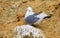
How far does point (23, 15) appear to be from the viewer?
304 cm

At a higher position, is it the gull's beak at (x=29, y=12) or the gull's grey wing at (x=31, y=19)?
the gull's beak at (x=29, y=12)

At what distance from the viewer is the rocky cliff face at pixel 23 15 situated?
2668mm

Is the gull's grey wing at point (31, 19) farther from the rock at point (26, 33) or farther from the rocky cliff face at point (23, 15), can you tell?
the rock at point (26, 33)

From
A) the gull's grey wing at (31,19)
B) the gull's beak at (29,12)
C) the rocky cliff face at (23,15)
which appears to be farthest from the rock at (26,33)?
the gull's beak at (29,12)

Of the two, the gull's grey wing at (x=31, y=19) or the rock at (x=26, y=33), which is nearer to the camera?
the rock at (x=26, y=33)

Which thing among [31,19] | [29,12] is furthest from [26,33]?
[29,12]

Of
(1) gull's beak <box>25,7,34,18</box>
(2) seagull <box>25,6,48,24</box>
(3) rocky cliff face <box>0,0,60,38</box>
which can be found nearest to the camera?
(3) rocky cliff face <box>0,0,60,38</box>

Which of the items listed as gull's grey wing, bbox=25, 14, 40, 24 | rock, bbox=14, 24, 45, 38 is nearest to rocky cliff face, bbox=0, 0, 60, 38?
gull's grey wing, bbox=25, 14, 40, 24

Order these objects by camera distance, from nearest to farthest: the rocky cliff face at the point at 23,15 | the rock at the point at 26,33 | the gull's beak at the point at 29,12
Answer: the rock at the point at 26,33
the rocky cliff face at the point at 23,15
the gull's beak at the point at 29,12

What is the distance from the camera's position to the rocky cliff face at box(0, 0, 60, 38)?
267 cm

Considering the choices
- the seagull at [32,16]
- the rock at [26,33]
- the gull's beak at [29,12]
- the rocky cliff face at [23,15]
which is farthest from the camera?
the gull's beak at [29,12]

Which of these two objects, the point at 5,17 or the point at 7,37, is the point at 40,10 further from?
the point at 7,37

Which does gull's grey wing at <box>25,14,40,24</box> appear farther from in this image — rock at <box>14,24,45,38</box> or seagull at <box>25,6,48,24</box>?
rock at <box>14,24,45,38</box>

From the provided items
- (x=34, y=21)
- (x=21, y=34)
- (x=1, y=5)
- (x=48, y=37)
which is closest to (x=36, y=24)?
(x=34, y=21)
